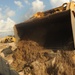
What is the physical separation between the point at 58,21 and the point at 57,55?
1.19m

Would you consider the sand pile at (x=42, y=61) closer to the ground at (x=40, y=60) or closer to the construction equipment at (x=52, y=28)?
the ground at (x=40, y=60)

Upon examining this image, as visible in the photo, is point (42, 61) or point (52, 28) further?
point (52, 28)

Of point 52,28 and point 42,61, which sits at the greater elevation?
point 52,28

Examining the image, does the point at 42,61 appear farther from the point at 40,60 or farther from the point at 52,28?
the point at 52,28

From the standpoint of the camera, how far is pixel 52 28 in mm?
6258

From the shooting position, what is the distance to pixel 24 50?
21.4 feet

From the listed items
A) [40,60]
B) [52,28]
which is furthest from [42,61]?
[52,28]

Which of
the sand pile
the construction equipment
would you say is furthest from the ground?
the construction equipment

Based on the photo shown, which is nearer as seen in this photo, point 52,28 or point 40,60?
point 40,60

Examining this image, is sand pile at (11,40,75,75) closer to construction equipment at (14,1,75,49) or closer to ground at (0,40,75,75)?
ground at (0,40,75,75)

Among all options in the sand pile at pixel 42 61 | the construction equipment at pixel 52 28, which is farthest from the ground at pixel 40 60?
the construction equipment at pixel 52 28

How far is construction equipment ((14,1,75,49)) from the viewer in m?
5.46

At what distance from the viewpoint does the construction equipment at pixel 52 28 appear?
5.46 meters

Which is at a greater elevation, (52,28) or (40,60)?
(52,28)
